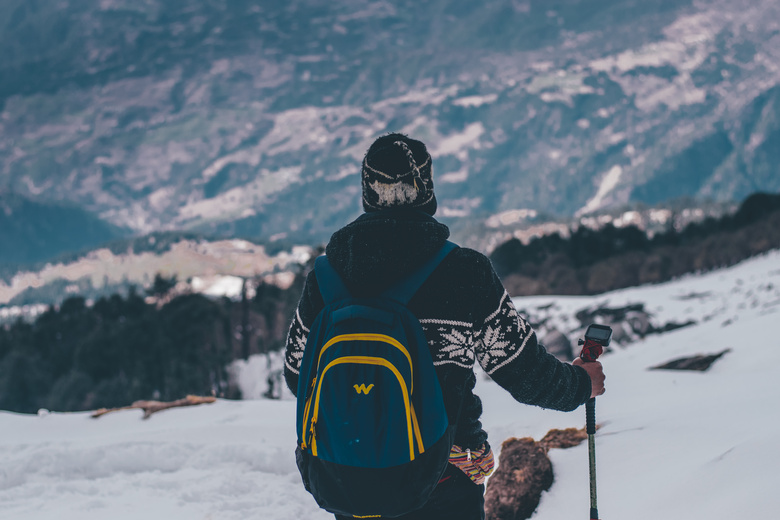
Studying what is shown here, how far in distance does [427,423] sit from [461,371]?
1.22 ft

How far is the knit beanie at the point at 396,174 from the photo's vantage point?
12.1ft

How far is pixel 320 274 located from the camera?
375 centimetres

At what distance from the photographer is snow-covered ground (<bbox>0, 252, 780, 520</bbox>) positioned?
18.7ft

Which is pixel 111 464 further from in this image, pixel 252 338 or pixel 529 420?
pixel 252 338

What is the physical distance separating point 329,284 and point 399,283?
379mm

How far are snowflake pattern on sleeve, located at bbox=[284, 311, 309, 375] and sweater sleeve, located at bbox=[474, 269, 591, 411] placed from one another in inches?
38.2

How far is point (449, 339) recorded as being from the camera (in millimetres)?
3590

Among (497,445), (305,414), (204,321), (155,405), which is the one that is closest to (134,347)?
(204,321)

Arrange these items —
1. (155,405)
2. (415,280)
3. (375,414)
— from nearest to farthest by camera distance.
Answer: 1. (375,414)
2. (415,280)
3. (155,405)

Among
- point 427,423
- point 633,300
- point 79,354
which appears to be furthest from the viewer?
point 79,354

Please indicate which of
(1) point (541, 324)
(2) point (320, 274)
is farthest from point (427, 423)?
(1) point (541, 324)

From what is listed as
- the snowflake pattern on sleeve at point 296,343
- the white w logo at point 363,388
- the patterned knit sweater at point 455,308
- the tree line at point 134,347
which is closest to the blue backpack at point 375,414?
the white w logo at point 363,388

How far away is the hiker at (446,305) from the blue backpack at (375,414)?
150mm

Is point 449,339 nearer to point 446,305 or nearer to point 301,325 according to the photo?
point 446,305
